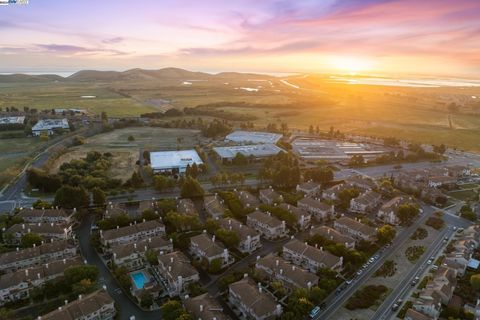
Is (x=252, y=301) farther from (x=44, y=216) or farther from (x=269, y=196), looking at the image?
(x=44, y=216)

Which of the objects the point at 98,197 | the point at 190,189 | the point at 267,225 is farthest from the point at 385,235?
the point at 98,197

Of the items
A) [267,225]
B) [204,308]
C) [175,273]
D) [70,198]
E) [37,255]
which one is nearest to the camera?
[204,308]

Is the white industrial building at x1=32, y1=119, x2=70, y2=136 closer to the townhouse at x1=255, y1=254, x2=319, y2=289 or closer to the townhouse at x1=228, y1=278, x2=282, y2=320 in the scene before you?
the townhouse at x1=255, y1=254, x2=319, y2=289

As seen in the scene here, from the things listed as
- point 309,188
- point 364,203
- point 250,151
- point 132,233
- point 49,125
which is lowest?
point 132,233

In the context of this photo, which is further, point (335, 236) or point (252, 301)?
point (335, 236)

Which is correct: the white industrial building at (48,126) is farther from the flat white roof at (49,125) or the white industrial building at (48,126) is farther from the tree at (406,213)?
the tree at (406,213)

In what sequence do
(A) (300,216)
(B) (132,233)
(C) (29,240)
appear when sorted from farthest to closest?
(A) (300,216), (B) (132,233), (C) (29,240)

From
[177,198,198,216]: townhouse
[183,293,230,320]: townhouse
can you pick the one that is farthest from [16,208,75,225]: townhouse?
[183,293,230,320]: townhouse
